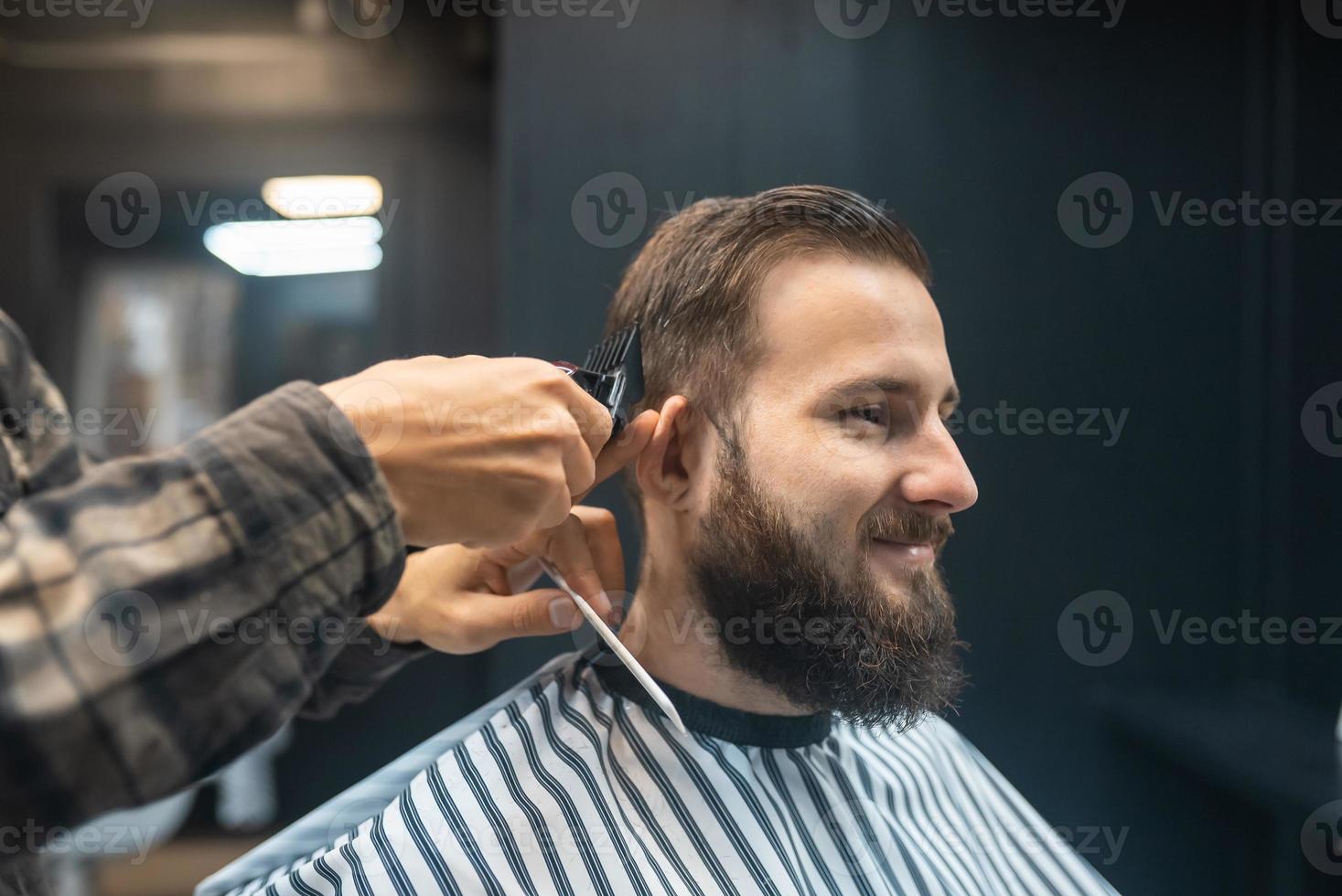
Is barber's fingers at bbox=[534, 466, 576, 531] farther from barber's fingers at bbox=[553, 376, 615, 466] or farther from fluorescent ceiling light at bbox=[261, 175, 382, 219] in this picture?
fluorescent ceiling light at bbox=[261, 175, 382, 219]

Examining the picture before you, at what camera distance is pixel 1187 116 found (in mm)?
1732

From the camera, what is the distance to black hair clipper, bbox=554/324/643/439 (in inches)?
47.3

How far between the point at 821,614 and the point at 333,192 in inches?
82.6

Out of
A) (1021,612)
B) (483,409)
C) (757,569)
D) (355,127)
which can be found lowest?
(1021,612)

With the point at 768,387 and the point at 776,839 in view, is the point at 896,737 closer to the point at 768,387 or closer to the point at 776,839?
the point at 776,839

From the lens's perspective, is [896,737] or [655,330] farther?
[896,737]

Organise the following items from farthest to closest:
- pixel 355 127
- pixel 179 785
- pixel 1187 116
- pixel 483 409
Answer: pixel 355 127 < pixel 1187 116 < pixel 483 409 < pixel 179 785

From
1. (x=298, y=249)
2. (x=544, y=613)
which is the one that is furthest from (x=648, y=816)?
(x=298, y=249)

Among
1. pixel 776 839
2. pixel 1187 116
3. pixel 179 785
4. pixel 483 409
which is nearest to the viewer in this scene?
→ pixel 179 785

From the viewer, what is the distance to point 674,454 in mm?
1356

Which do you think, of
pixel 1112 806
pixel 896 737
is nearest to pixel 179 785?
pixel 896 737

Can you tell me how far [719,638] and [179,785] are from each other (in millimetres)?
803

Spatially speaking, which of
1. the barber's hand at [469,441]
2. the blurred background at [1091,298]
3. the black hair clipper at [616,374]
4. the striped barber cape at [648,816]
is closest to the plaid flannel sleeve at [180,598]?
the barber's hand at [469,441]

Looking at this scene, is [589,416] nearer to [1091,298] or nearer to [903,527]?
[903,527]
